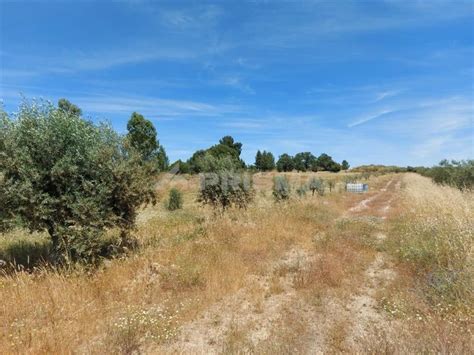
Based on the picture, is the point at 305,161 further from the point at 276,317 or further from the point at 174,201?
the point at 276,317

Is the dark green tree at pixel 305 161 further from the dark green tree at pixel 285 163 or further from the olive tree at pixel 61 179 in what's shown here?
the olive tree at pixel 61 179

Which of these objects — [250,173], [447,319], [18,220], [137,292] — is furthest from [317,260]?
[250,173]

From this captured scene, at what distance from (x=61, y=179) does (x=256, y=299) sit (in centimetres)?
417

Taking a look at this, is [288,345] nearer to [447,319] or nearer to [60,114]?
[447,319]

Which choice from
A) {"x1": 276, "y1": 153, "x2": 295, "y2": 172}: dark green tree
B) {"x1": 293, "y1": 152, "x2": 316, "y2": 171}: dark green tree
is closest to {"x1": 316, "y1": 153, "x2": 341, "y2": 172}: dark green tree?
{"x1": 293, "y1": 152, "x2": 316, "y2": 171}: dark green tree

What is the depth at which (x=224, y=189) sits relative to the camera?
11.9 m

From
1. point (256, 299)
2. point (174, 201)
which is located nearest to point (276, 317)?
point (256, 299)

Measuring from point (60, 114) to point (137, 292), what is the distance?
3743mm

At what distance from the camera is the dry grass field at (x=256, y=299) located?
3504mm

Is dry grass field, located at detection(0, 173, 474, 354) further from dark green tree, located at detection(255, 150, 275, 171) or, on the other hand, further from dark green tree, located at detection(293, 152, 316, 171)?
dark green tree, located at detection(293, 152, 316, 171)

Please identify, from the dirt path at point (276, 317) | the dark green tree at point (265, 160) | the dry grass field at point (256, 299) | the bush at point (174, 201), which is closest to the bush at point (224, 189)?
the dry grass field at point (256, 299)

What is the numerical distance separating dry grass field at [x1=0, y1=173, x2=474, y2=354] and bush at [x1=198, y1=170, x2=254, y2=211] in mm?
4202

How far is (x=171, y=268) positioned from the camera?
5727 mm

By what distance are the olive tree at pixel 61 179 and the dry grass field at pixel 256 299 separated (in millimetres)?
816
